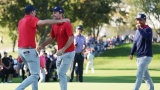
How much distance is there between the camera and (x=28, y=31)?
480 inches

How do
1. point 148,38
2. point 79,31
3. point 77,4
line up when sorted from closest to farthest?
1. point 148,38
2. point 79,31
3. point 77,4

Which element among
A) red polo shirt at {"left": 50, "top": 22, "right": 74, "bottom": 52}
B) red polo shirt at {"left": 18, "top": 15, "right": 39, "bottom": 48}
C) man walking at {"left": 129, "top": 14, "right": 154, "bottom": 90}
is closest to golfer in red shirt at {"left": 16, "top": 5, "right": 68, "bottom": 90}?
red polo shirt at {"left": 18, "top": 15, "right": 39, "bottom": 48}

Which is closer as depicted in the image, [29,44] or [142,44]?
[29,44]

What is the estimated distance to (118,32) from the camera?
11644cm

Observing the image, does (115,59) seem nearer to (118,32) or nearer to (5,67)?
(5,67)

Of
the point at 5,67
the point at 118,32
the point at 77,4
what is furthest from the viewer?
the point at 118,32

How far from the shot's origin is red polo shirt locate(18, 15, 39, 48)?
12152 millimetres

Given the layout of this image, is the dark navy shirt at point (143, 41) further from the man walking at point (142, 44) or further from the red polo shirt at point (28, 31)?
the red polo shirt at point (28, 31)

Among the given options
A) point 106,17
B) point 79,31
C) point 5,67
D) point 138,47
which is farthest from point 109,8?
point 138,47

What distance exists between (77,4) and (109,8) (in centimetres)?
420

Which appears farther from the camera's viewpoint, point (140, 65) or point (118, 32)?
point (118, 32)

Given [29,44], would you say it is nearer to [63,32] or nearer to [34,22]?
[34,22]

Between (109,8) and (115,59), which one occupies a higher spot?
(109,8)

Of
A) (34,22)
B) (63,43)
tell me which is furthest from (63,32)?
(34,22)
